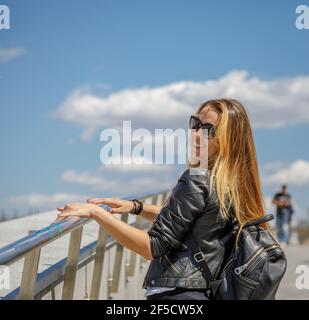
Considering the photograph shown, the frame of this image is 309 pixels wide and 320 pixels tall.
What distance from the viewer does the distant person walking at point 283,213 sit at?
19.1m

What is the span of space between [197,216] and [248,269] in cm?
30

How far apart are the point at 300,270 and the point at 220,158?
955cm

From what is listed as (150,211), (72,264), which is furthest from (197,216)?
(72,264)

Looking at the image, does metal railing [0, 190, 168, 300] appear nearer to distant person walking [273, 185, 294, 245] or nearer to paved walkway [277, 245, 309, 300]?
paved walkway [277, 245, 309, 300]

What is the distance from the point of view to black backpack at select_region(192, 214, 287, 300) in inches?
102

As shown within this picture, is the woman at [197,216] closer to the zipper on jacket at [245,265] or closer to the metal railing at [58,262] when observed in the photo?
the zipper on jacket at [245,265]

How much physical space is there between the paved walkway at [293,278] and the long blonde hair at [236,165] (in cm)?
691

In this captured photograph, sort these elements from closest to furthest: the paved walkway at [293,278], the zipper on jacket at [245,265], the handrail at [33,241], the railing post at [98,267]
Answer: the handrail at [33,241]
the zipper on jacket at [245,265]
the railing post at [98,267]
the paved walkway at [293,278]

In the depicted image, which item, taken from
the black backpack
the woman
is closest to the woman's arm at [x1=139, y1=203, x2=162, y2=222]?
the woman

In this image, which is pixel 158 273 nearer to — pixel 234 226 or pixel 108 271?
pixel 234 226

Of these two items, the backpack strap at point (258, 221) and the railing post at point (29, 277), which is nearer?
the backpack strap at point (258, 221)

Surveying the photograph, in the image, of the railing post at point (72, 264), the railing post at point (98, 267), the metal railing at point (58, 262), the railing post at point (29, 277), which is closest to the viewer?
the metal railing at point (58, 262)

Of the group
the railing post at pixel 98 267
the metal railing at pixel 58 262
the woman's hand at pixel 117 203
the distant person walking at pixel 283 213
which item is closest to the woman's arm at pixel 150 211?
the woman's hand at pixel 117 203
